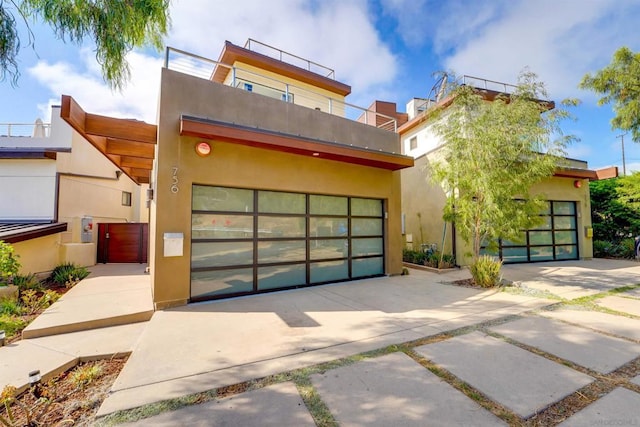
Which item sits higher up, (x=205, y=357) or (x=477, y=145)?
(x=477, y=145)

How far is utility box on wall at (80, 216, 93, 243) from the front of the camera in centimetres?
998

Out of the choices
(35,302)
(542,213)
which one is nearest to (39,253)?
(35,302)

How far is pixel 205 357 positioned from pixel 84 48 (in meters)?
3.74

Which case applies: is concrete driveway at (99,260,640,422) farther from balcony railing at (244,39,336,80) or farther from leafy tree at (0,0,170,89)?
balcony railing at (244,39,336,80)

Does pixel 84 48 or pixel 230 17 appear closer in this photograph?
pixel 84 48

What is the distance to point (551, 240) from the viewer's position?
10.9 metres

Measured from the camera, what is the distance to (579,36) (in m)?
8.01

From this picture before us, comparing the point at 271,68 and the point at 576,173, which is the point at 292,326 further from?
the point at 576,173

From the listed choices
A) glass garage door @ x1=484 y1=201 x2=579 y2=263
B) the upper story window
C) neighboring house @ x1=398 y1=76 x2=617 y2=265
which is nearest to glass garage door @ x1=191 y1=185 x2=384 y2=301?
neighboring house @ x1=398 y1=76 x2=617 y2=265

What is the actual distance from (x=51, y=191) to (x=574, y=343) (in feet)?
44.0

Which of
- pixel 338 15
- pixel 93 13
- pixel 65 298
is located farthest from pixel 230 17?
pixel 65 298

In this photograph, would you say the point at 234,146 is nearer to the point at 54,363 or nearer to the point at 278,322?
the point at 278,322

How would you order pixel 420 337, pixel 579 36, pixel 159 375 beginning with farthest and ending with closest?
pixel 579 36
pixel 420 337
pixel 159 375

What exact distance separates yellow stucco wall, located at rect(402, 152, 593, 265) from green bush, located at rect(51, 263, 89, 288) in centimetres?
1085
